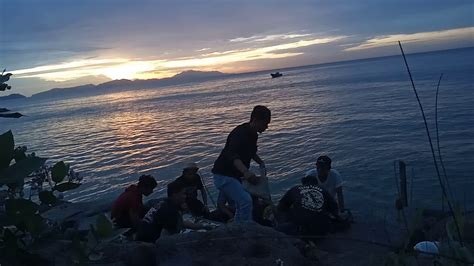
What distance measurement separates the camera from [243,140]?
7410mm

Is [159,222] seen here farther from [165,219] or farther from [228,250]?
[228,250]

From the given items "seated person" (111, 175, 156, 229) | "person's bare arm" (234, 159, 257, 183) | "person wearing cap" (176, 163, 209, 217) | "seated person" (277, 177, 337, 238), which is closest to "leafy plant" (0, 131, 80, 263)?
"person's bare arm" (234, 159, 257, 183)

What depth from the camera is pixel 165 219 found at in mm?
7449

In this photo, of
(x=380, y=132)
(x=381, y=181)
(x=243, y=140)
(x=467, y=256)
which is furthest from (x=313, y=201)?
(x=380, y=132)

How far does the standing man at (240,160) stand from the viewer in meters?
7.06

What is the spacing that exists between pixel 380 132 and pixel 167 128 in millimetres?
21314

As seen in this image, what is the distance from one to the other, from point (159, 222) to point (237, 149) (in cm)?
173

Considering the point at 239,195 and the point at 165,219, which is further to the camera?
the point at 239,195

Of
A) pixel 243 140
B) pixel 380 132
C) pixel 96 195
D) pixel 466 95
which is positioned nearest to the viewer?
pixel 243 140

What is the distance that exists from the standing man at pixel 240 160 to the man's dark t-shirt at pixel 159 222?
89cm

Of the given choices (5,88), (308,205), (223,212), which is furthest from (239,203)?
(5,88)

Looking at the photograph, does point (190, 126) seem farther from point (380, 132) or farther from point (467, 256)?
point (467, 256)

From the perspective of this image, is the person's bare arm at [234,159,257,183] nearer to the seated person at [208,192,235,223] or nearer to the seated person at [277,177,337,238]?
the seated person at [277,177,337,238]

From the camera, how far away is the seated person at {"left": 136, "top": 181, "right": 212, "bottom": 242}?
23.8ft
